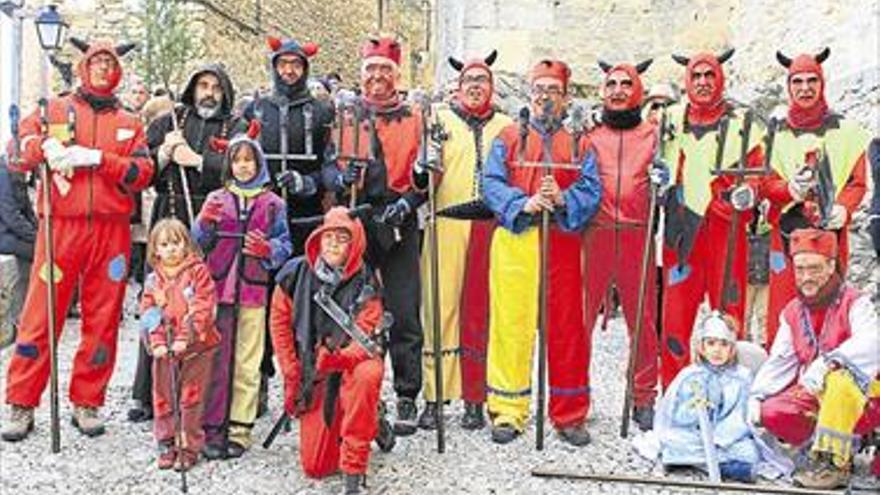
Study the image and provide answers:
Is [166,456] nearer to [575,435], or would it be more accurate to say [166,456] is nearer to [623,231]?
[575,435]

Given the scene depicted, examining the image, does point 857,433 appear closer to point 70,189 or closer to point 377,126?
point 377,126

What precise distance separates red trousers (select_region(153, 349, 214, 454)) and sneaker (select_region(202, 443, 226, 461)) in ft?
0.18

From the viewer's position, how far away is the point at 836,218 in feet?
14.4

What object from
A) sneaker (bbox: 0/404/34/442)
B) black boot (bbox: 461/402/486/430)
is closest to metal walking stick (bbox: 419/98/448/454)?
black boot (bbox: 461/402/486/430)

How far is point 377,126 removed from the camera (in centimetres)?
465

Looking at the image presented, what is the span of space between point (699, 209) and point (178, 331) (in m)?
2.22

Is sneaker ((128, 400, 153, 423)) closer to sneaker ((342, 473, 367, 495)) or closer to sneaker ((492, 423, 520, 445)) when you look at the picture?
sneaker ((342, 473, 367, 495))

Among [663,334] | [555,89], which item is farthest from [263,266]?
[663,334]

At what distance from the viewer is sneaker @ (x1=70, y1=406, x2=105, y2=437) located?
14.9ft

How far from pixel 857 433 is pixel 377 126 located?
7.45 ft

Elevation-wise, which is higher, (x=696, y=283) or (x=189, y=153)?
(x=189, y=153)

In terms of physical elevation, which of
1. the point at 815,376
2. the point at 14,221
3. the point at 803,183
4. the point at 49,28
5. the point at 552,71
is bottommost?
the point at 815,376

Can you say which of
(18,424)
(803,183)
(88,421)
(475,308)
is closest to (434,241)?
(475,308)

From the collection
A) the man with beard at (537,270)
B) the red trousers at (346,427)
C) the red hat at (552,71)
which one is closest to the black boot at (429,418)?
the man with beard at (537,270)
